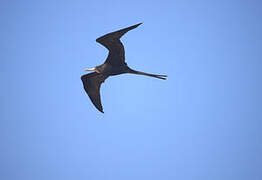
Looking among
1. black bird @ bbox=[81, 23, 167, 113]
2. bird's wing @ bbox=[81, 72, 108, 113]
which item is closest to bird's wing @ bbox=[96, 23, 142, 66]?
black bird @ bbox=[81, 23, 167, 113]

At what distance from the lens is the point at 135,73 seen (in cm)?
1239

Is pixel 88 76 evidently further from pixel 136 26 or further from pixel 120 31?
pixel 136 26

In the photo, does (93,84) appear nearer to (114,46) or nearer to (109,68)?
(109,68)

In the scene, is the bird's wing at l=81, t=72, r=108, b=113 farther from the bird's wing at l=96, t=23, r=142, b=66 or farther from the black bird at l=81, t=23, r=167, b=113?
the bird's wing at l=96, t=23, r=142, b=66

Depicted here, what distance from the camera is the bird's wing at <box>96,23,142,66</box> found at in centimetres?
1118

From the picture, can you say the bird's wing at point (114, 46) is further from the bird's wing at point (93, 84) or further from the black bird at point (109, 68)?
the bird's wing at point (93, 84)

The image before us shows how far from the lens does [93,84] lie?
46.1ft

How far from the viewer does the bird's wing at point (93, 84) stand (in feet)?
45.4

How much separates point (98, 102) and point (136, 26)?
502 centimetres

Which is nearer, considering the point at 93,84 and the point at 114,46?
the point at 114,46

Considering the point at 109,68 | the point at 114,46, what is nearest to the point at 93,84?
the point at 109,68

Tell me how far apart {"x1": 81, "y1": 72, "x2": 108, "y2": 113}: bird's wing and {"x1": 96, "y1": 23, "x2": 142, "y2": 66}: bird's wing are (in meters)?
1.78

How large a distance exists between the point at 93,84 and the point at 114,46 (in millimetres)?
2943

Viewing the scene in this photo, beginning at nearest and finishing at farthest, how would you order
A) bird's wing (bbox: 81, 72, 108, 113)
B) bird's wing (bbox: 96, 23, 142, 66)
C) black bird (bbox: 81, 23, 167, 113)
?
bird's wing (bbox: 96, 23, 142, 66), black bird (bbox: 81, 23, 167, 113), bird's wing (bbox: 81, 72, 108, 113)
